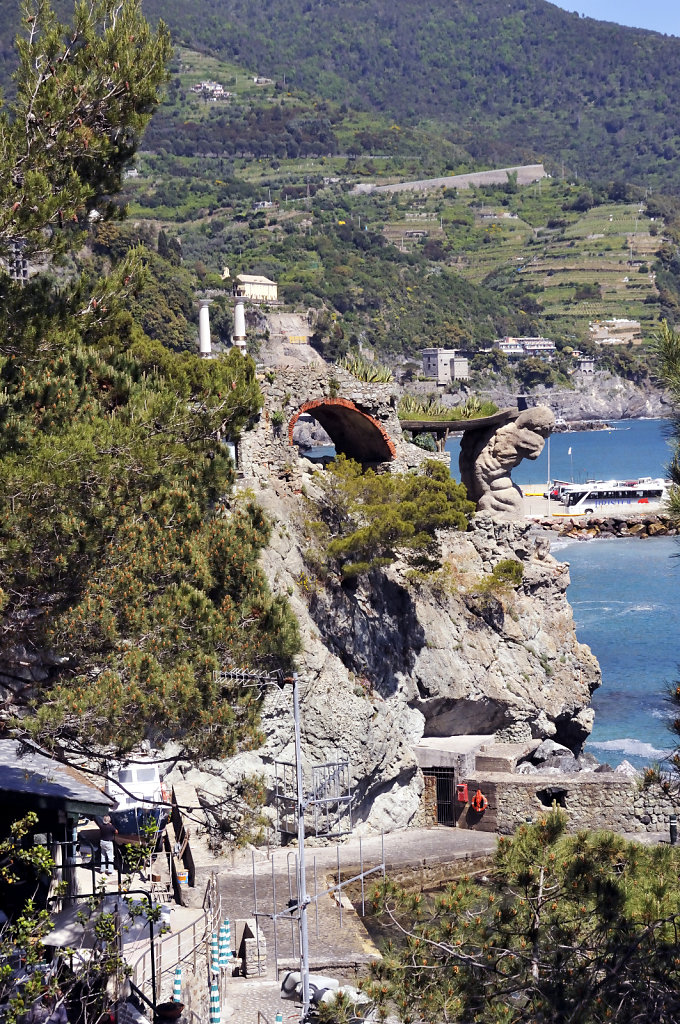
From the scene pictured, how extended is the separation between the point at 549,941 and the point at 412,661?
45.9ft

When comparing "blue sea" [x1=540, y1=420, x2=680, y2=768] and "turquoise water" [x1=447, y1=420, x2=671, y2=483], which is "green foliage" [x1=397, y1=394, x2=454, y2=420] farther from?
"turquoise water" [x1=447, y1=420, x2=671, y2=483]

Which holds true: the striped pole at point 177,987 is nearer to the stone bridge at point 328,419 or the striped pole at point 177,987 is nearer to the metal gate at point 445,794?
the metal gate at point 445,794

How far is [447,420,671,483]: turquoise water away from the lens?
107688 mm

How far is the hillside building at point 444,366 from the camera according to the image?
14688cm

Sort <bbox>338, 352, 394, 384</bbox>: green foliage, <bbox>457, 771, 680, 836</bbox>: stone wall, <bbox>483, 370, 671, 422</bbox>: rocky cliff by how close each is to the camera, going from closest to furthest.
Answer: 1. <bbox>457, 771, 680, 836</bbox>: stone wall
2. <bbox>338, 352, 394, 384</bbox>: green foliage
3. <bbox>483, 370, 671, 422</bbox>: rocky cliff

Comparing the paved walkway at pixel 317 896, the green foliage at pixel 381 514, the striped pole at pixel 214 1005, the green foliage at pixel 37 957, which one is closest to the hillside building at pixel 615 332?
the green foliage at pixel 381 514

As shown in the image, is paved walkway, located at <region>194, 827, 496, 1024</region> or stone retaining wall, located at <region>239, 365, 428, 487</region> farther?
stone retaining wall, located at <region>239, 365, 428, 487</region>

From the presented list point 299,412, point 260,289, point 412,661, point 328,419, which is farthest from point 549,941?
point 260,289

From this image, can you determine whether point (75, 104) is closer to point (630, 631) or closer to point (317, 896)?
point (317, 896)

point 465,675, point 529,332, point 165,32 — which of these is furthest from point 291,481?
point 529,332

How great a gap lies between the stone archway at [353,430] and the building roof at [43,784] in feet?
38.8

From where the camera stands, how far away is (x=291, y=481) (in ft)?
74.0

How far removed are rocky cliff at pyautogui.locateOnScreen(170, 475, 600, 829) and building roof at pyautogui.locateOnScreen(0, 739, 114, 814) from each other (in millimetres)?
5734

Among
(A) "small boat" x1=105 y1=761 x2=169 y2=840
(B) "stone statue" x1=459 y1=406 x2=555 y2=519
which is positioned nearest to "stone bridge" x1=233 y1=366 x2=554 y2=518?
(B) "stone statue" x1=459 y1=406 x2=555 y2=519
